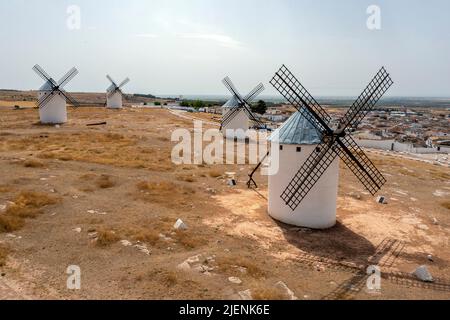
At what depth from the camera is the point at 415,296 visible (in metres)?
10.8

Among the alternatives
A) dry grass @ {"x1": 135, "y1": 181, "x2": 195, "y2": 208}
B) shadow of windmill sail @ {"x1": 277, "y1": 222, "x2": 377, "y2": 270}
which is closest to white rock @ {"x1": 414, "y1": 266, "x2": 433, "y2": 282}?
shadow of windmill sail @ {"x1": 277, "y1": 222, "x2": 377, "y2": 270}

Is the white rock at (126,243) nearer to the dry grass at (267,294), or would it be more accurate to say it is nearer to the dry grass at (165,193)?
the dry grass at (165,193)

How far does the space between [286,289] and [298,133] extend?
744 cm

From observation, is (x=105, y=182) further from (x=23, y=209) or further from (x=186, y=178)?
(x=23, y=209)

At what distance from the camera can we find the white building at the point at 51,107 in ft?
149

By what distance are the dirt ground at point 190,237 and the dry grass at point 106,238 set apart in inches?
1.9

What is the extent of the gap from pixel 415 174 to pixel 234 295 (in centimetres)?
2425

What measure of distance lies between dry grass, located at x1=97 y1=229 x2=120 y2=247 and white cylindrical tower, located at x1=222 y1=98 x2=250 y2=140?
28785mm

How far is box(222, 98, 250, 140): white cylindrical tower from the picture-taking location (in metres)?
41.2

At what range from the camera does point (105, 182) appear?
2066 cm

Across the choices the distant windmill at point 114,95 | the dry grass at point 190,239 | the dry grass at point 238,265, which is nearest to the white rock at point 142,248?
the dry grass at point 190,239

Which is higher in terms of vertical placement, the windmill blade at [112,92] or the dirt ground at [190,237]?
the windmill blade at [112,92]
